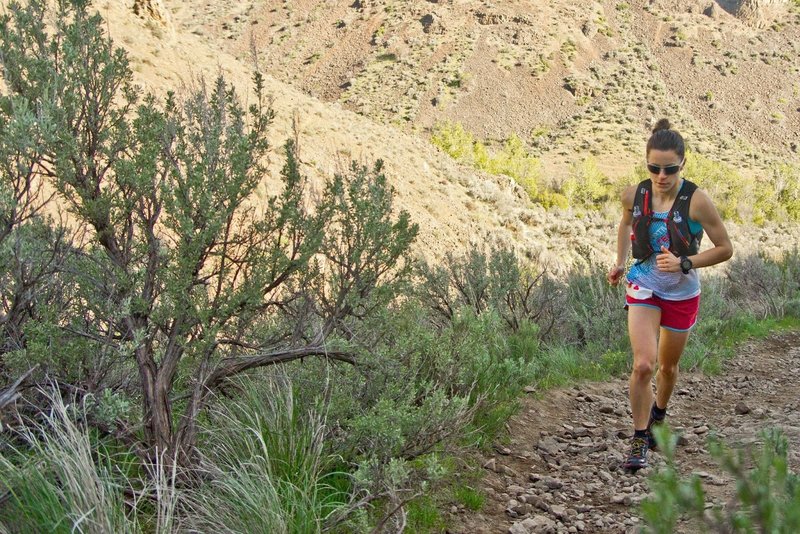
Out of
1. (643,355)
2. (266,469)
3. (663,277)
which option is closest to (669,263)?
(663,277)

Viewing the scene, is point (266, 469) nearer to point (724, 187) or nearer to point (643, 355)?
point (643, 355)

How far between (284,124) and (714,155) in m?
36.3

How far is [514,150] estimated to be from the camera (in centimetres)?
4422

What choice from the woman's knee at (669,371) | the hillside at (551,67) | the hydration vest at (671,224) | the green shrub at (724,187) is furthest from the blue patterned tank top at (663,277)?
the hillside at (551,67)

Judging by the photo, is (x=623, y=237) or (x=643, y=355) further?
(x=623, y=237)

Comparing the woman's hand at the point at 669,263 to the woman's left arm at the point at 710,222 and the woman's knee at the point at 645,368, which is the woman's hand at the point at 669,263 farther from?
the woman's knee at the point at 645,368

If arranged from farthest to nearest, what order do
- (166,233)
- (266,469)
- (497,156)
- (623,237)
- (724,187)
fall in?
(497,156) → (724,187) → (623,237) → (166,233) → (266,469)

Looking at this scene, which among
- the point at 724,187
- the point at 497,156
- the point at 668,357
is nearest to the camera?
the point at 668,357

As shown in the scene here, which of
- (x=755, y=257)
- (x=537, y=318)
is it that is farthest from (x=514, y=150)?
(x=537, y=318)

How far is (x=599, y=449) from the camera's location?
4.73m

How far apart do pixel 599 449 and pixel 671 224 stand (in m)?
1.59

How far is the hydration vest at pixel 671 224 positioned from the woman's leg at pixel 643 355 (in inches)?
13.4

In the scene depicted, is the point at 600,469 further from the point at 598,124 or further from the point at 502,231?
the point at 598,124

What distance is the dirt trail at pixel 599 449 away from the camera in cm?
354
